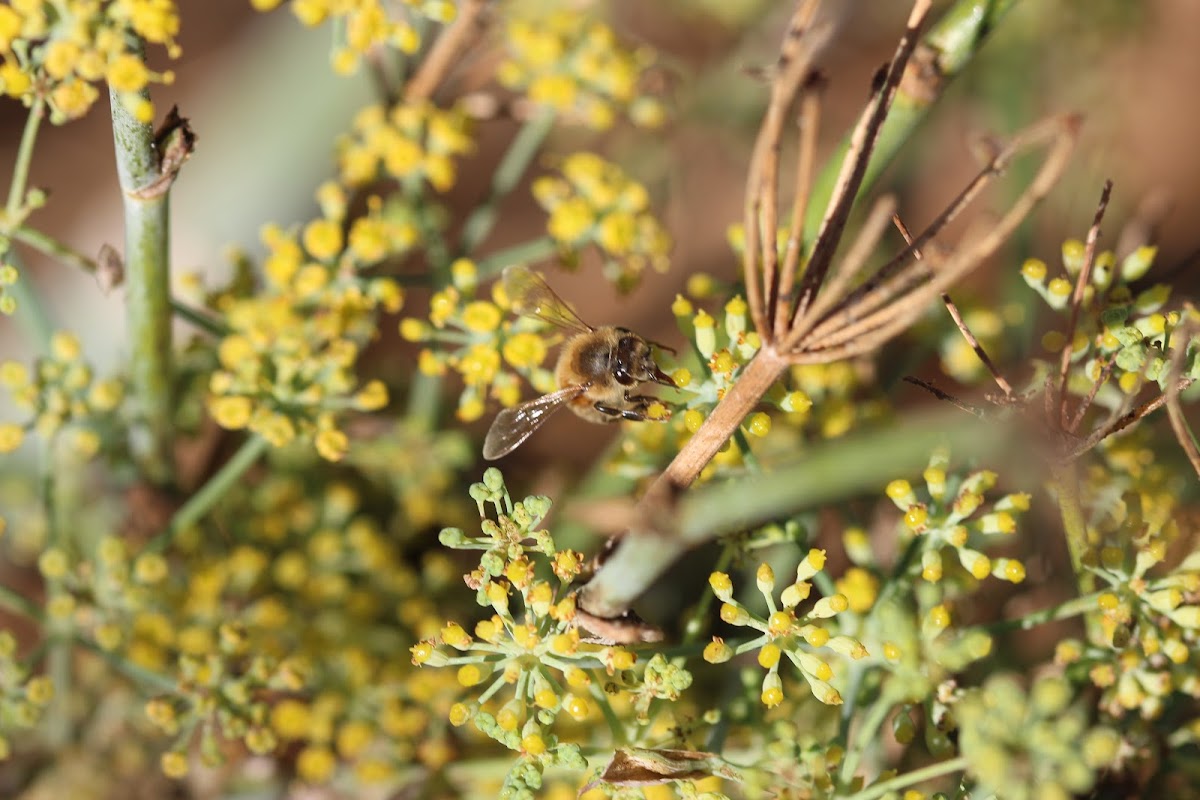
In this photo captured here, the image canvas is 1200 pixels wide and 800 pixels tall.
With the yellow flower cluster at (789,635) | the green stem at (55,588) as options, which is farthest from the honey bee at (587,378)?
the green stem at (55,588)

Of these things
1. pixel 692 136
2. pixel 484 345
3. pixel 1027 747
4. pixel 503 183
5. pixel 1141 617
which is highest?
pixel 692 136

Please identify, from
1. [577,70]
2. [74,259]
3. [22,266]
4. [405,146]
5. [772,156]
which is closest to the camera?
[772,156]

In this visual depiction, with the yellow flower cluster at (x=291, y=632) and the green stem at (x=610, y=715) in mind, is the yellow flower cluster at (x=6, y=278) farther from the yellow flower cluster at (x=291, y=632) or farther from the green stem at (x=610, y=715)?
the green stem at (x=610, y=715)

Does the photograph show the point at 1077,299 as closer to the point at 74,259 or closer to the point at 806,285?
the point at 806,285

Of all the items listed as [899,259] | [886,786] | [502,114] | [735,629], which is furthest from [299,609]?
[899,259]

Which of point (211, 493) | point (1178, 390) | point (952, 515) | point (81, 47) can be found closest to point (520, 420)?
point (211, 493)

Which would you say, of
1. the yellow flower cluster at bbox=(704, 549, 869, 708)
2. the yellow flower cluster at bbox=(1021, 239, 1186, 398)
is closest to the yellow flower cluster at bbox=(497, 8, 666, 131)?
the yellow flower cluster at bbox=(1021, 239, 1186, 398)

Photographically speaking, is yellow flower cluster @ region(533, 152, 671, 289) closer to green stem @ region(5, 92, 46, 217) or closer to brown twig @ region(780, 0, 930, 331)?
brown twig @ region(780, 0, 930, 331)
